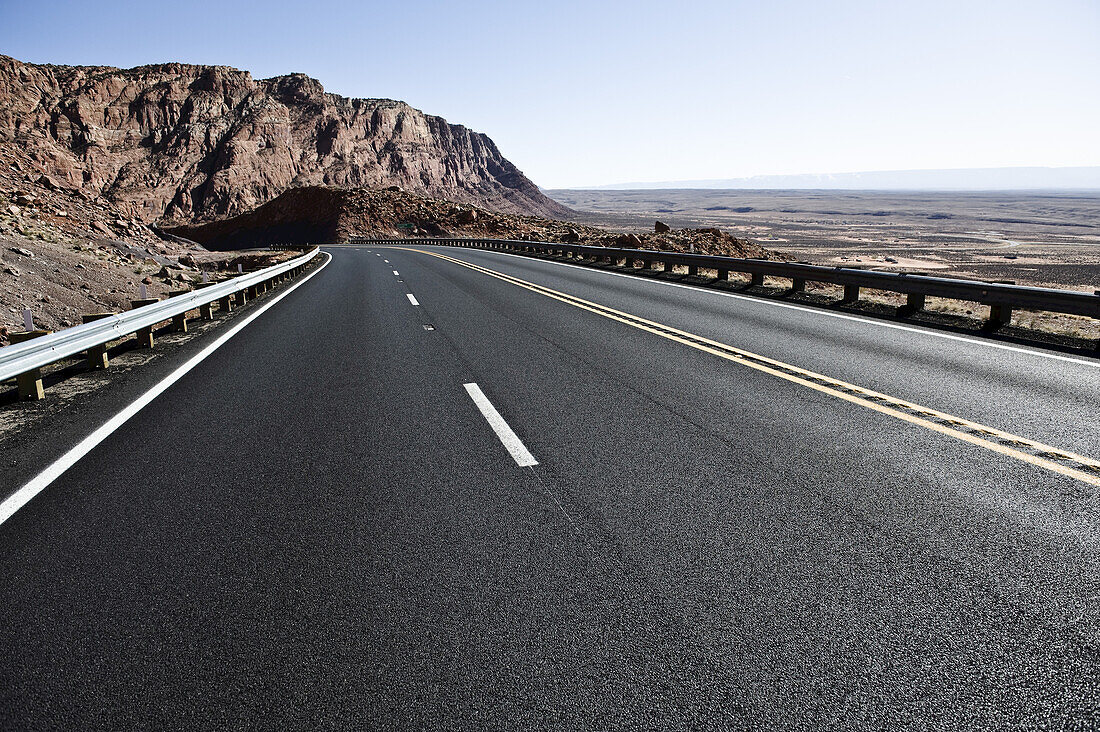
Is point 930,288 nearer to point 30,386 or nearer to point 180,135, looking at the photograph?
point 30,386

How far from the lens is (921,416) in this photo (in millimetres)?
5781

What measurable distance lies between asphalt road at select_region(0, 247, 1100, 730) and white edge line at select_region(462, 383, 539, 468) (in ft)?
0.25

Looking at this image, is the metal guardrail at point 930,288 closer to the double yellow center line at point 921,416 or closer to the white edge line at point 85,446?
the double yellow center line at point 921,416

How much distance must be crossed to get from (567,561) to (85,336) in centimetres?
687

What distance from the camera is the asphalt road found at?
8.16 ft

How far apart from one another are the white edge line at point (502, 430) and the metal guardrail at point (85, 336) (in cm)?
413

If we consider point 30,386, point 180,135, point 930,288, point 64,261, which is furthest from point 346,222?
point 30,386

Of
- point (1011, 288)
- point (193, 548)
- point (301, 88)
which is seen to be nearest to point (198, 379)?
point (193, 548)

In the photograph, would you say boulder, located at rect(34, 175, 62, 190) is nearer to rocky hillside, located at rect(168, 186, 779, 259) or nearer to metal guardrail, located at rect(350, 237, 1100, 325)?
metal guardrail, located at rect(350, 237, 1100, 325)

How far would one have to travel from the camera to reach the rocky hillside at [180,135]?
326 ft

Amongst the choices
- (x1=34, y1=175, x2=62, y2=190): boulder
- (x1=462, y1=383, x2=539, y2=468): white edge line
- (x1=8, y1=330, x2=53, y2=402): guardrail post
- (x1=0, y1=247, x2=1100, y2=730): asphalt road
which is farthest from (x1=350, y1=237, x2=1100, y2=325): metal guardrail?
(x1=34, y1=175, x2=62, y2=190): boulder

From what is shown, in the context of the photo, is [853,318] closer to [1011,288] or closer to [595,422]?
[1011,288]

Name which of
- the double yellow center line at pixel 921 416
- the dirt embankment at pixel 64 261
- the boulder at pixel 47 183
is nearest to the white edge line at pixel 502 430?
the double yellow center line at pixel 921 416

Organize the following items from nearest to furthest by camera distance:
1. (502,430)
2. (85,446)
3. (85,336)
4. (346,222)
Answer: (85,446) < (502,430) < (85,336) < (346,222)
